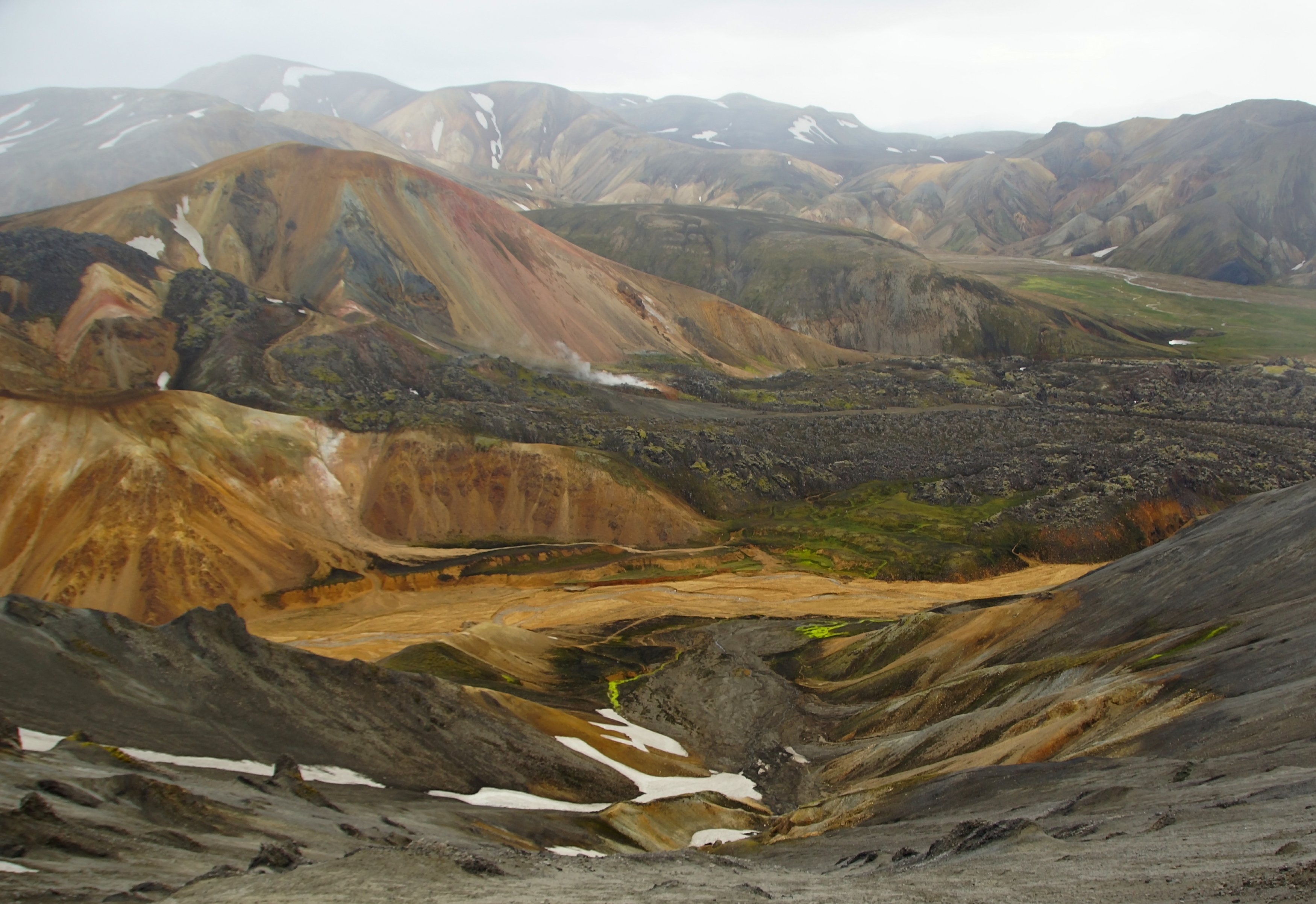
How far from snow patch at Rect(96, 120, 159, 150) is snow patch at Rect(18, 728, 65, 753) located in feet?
649

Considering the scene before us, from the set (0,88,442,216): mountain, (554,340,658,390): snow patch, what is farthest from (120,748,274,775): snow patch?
(0,88,442,216): mountain

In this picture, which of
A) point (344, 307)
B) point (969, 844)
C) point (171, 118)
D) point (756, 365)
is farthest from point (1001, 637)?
point (171, 118)

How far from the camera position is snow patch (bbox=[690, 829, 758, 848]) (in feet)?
84.1

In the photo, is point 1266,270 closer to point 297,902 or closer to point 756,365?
point 756,365

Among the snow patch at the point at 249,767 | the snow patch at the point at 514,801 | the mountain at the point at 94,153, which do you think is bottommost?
the snow patch at the point at 514,801

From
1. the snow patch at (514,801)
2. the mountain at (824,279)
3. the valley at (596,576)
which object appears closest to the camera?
the valley at (596,576)

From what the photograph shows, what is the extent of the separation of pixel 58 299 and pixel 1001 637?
6990cm

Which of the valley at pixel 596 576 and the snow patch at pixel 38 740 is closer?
the valley at pixel 596 576

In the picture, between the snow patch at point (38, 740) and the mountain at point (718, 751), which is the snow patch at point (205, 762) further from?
the snow patch at point (38, 740)

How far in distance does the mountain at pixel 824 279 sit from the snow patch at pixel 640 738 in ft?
344

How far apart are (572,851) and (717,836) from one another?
5658mm

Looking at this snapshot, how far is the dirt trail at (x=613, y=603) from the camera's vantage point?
151 ft

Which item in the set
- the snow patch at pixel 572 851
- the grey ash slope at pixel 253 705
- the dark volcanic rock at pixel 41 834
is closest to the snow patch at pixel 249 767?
the grey ash slope at pixel 253 705

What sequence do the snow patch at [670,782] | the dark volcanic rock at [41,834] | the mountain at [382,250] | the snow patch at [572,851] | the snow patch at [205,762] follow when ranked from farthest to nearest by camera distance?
the mountain at [382,250] → the snow patch at [670,782] → the snow patch at [572,851] → the snow patch at [205,762] → the dark volcanic rock at [41,834]
